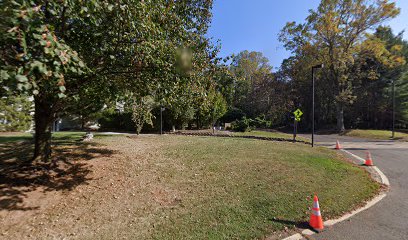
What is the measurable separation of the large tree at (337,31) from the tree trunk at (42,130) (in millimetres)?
30986

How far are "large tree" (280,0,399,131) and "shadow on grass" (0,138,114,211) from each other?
100 ft

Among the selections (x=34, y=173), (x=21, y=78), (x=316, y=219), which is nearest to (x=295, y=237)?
(x=316, y=219)

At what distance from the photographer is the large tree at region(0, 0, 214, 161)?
2566 millimetres

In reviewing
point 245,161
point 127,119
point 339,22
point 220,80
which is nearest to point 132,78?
point 220,80

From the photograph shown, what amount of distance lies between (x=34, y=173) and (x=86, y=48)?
3.40m

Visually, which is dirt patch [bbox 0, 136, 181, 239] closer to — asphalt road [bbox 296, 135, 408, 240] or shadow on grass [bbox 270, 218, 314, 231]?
shadow on grass [bbox 270, 218, 314, 231]

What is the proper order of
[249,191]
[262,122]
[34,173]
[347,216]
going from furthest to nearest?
[262,122], [249,191], [34,173], [347,216]

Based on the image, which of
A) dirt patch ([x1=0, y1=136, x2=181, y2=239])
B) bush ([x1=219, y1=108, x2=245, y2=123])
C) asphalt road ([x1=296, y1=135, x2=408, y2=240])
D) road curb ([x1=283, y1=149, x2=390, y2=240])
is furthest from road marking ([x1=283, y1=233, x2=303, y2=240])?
bush ([x1=219, y1=108, x2=245, y2=123])

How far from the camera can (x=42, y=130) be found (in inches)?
246

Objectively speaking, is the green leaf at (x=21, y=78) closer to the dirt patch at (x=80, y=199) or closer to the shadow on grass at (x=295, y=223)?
the dirt patch at (x=80, y=199)

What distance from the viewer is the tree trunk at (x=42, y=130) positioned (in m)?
6.14

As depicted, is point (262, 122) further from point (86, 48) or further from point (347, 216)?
point (86, 48)

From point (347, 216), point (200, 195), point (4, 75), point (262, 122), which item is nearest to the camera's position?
point (4, 75)

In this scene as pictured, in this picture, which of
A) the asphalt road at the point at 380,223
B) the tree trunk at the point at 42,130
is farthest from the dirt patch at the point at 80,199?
the asphalt road at the point at 380,223
